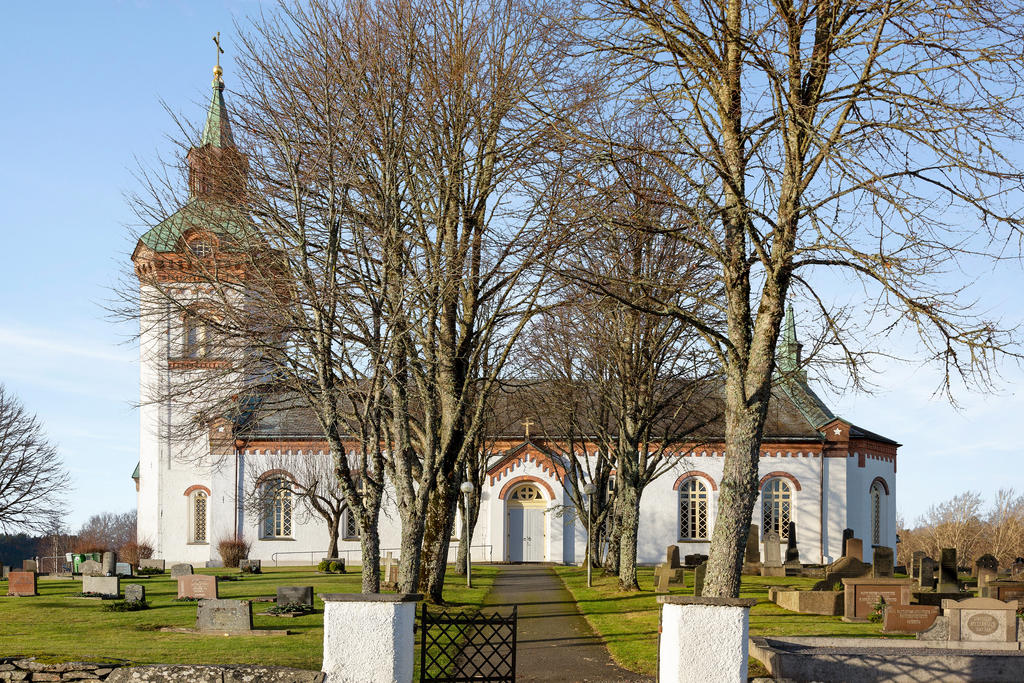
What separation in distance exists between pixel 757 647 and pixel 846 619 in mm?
6760

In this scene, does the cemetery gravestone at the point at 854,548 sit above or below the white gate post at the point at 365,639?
below

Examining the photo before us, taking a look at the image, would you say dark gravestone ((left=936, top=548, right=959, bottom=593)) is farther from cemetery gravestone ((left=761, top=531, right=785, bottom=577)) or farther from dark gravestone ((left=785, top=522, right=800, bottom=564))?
dark gravestone ((left=785, top=522, right=800, bottom=564))

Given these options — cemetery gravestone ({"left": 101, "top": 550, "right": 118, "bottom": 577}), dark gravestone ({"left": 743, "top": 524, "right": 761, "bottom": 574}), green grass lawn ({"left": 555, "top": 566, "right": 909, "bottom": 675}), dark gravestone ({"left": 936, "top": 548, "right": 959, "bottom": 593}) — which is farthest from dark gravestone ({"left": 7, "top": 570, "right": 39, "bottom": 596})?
dark gravestone ({"left": 936, "top": 548, "right": 959, "bottom": 593})

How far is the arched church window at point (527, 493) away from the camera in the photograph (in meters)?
43.9

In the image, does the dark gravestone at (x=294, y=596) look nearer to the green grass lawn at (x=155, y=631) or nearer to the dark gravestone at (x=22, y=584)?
the green grass lawn at (x=155, y=631)

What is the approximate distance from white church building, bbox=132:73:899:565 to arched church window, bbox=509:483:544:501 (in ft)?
0.17

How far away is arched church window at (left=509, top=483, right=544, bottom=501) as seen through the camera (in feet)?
144

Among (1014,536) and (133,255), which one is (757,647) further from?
(1014,536)

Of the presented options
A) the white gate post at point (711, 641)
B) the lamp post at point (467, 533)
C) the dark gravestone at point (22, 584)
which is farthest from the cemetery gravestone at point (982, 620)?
the dark gravestone at point (22, 584)

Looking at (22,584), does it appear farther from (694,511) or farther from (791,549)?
(694,511)

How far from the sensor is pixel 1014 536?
44.2 meters

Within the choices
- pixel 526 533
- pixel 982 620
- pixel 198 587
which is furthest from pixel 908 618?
pixel 526 533

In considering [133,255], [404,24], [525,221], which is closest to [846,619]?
[525,221]

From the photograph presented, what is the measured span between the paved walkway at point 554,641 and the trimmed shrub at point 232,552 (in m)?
16.1
